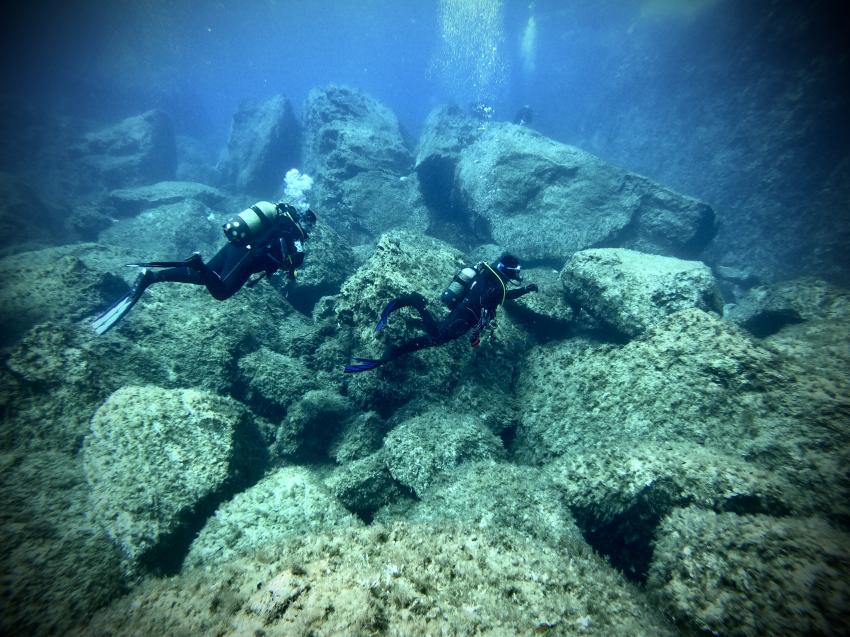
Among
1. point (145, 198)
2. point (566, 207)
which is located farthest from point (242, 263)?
point (145, 198)

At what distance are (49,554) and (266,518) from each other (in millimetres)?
1920

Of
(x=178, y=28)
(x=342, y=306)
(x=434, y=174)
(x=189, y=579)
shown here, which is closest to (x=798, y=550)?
(x=189, y=579)

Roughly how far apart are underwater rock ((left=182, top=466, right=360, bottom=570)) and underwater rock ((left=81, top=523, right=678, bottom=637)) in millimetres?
1139

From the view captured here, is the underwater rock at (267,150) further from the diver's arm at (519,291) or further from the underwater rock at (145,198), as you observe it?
the diver's arm at (519,291)

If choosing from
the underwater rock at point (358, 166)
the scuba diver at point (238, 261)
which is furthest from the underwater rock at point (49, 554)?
the underwater rock at point (358, 166)

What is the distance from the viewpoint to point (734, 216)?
1427 cm

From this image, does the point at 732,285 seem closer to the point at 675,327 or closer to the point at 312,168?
the point at 675,327

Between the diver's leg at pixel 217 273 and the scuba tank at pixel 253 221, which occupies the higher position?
the scuba tank at pixel 253 221

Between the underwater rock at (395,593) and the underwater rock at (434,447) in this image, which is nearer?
the underwater rock at (395,593)

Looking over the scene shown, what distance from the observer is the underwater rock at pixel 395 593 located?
6.58ft

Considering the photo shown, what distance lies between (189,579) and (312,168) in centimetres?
1955

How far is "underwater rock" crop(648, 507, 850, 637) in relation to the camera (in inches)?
88.4

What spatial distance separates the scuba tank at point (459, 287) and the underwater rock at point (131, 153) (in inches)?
1130

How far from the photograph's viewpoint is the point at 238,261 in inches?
229
